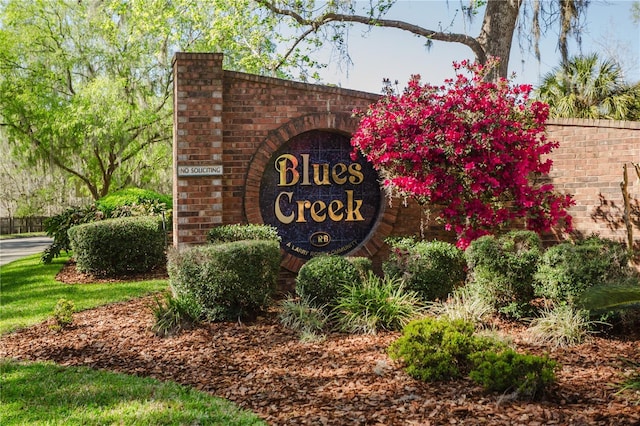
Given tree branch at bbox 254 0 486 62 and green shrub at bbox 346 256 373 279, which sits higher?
tree branch at bbox 254 0 486 62

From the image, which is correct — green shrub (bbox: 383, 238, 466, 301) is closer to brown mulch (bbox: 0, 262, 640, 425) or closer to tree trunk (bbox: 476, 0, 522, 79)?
brown mulch (bbox: 0, 262, 640, 425)

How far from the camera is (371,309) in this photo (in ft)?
20.7

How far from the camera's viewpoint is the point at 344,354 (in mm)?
5453

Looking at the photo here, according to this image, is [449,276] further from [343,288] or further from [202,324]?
[202,324]

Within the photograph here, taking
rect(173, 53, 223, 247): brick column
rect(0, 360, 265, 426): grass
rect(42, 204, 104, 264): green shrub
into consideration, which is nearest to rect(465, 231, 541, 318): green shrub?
rect(0, 360, 265, 426): grass

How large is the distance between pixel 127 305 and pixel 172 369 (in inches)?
123

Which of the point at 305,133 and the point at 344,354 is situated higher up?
the point at 305,133

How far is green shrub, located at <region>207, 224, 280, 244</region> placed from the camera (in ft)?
25.6

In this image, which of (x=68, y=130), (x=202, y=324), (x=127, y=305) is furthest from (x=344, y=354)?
(x=68, y=130)

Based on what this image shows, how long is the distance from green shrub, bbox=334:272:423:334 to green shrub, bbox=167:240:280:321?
0.97m

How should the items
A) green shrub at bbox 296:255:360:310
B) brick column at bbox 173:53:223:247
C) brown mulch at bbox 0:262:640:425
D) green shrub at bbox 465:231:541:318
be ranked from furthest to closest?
brick column at bbox 173:53:223:247 → green shrub at bbox 296:255:360:310 → green shrub at bbox 465:231:541:318 → brown mulch at bbox 0:262:640:425

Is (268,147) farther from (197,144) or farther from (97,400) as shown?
(97,400)

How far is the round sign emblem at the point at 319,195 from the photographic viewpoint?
873 cm

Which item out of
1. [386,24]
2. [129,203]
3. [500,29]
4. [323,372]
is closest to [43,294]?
[129,203]
